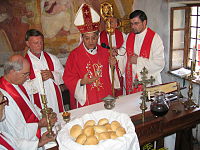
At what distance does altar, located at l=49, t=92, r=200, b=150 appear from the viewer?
2.23 m

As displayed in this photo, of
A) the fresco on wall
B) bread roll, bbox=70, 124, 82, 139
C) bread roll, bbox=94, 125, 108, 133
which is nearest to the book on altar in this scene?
bread roll, bbox=70, 124, 82, 139

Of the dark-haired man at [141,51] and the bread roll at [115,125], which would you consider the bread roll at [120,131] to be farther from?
the dark-haired man at [141,51]

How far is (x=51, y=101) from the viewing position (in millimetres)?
3996

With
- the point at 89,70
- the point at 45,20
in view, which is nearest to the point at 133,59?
the point at 89,70

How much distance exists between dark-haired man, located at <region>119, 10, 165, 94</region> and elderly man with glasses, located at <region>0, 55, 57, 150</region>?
2.11 meters

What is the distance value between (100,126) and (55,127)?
2.26 ft

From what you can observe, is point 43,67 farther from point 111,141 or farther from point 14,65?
point 111,141

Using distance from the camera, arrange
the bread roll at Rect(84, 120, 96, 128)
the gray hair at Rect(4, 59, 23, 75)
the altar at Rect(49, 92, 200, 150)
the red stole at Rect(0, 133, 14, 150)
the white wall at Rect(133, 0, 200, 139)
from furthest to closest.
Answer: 1. the white wall at Rect(133, 0, 200, 139)
2. the gray hair at Rect(4, 59, 23, 75)
3. the altar at Rect(49, 92, 200, 150)
4. the red stole at Rect(0, 133, 14, 150)
5. the bread roll at Rect(84, 120, 96, 128)

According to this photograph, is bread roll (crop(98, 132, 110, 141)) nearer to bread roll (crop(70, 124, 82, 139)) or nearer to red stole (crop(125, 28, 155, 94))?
bread roll (crop(70, 124, 82, 139))

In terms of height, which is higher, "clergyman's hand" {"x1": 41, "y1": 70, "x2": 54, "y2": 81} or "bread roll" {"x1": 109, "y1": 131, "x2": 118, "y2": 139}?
"clergyman's hand" {"x1": 41, "y1": 70, "x2": 54, "y2": 81}

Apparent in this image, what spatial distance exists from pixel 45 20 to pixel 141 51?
9.33 feet

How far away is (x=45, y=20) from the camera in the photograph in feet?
18.7

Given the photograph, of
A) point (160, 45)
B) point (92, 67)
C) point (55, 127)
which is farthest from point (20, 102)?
point (160, 45)

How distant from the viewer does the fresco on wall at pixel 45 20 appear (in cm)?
529
